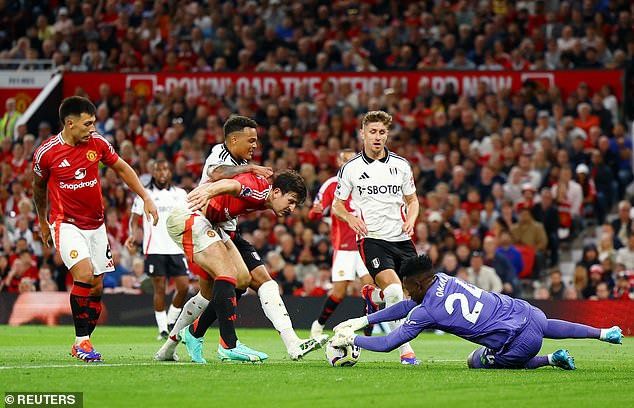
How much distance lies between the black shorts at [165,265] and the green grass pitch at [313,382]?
16.9ft

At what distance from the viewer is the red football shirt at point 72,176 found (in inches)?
423

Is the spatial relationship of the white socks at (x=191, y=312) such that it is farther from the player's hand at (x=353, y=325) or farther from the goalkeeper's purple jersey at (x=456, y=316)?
the goalkeeper's purple jersey at (x=456, y=316)

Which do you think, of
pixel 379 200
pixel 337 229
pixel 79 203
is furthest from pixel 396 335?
pixel 337 229

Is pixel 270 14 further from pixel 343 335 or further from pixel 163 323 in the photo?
pixel 343 335

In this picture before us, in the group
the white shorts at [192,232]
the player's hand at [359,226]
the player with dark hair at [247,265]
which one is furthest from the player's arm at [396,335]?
the player's hand at [359,226]

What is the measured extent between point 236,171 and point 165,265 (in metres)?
7.37

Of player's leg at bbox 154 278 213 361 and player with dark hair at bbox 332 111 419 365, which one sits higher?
player with dark hair at bbox 332 111 419 365

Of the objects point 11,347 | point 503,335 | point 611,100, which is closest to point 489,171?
point 611,100

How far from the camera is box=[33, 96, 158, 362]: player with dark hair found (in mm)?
10688

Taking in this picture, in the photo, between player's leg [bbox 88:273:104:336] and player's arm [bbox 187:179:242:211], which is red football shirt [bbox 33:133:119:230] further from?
player's arm [bbox 187:179:242:211]

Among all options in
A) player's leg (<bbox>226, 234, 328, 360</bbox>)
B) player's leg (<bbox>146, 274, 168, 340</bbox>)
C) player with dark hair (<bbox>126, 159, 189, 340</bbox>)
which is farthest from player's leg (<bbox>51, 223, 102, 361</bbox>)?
player with dark hair (<bbox>126, 159, 189, 340</bbox>)

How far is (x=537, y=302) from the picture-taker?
61.6 feet

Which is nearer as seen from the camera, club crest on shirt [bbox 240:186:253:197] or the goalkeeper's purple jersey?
the goalkeeper's purple jersey

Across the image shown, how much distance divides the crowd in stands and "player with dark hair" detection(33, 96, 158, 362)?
989 centimetres
